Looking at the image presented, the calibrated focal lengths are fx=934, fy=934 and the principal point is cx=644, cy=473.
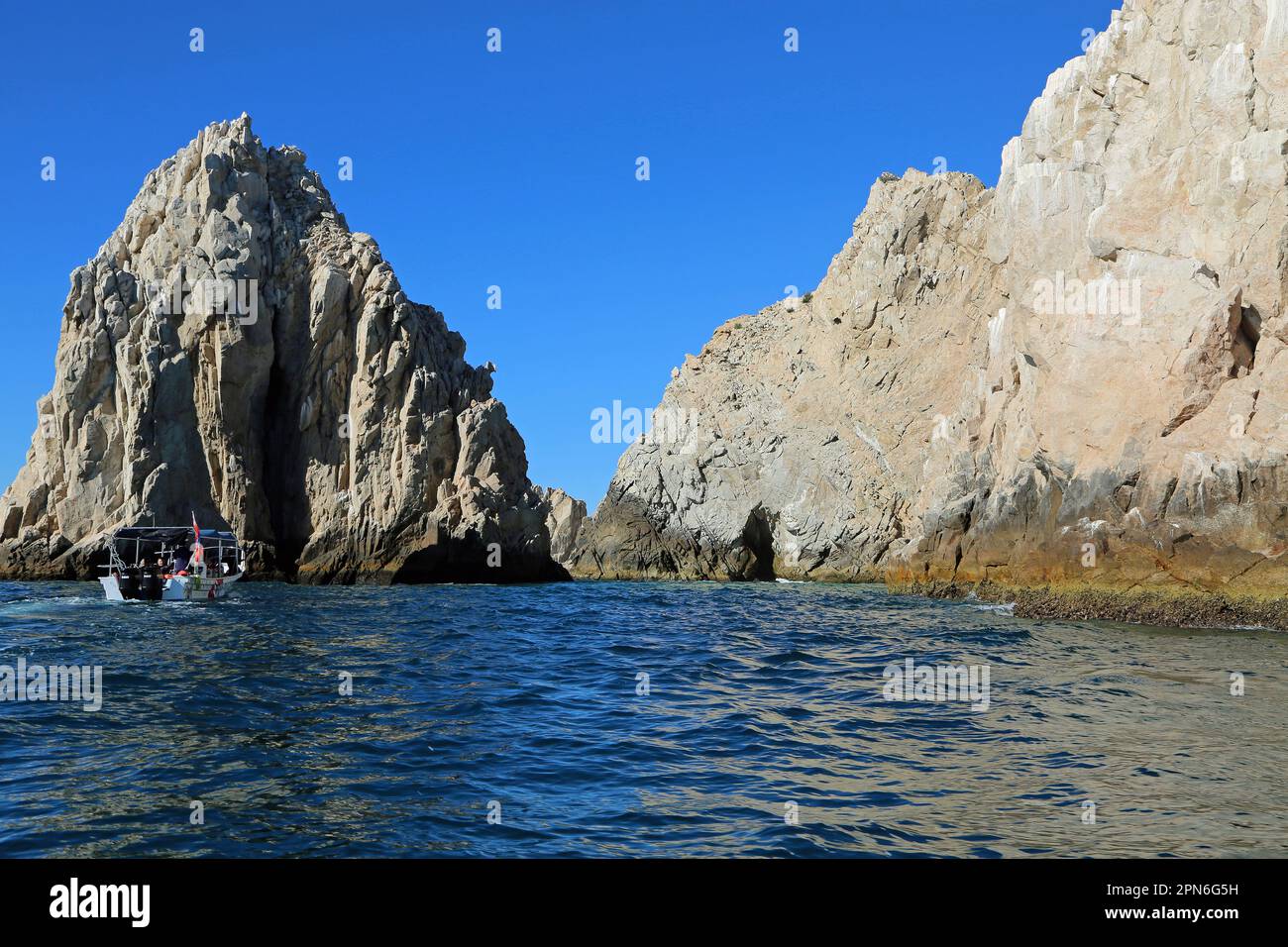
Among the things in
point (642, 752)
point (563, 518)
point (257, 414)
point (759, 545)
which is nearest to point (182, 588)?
point (257, 414)

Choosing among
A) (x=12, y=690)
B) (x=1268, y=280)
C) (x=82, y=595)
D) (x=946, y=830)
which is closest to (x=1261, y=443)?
(x=1268, y=280)

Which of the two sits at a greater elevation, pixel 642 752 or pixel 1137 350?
pixel 1137 350

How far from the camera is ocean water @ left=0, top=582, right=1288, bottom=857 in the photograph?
29.7 ft

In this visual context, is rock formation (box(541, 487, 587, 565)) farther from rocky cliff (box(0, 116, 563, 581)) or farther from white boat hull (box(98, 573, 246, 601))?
white boat hull (box(98, 573, 246, 601))

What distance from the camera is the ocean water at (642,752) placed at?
904cm

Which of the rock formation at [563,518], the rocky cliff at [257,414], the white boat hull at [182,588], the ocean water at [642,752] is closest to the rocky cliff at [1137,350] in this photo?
the ocean water at [642,752]

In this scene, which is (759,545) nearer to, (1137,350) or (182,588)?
(1137,350)

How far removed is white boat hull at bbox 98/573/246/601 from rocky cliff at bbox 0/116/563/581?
981 inches

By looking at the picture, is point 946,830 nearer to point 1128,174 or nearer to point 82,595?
point 1128,174

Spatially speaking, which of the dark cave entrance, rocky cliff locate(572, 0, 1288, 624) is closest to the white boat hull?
rocky cliff locate(572, 0, 1288, 624)

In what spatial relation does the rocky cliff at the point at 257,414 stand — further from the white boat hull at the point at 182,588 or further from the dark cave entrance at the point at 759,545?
the white boat hull at the point at 182,588

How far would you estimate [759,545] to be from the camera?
91.4 m

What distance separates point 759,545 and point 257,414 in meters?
47.0
